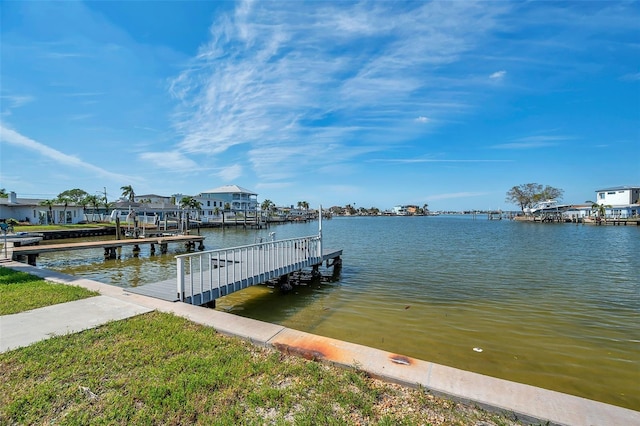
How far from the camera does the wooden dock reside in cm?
737

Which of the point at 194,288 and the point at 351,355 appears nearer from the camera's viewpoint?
the point at 351,355

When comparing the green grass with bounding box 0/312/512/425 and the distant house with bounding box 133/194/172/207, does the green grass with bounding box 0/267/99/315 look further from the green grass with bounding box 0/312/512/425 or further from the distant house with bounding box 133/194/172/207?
the distant house with bounding box 133/194/172/207

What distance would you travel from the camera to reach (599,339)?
Result: 23.9 ft

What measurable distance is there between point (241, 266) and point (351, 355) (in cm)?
653

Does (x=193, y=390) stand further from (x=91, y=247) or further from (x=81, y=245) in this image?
(x=91, y=247)

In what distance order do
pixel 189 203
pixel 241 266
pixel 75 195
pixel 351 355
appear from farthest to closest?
pixel 189 203
pixel 75 195
pixel 241 266
pixel 351 355

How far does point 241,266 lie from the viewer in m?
9.83

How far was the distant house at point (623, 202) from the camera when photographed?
63188 mm

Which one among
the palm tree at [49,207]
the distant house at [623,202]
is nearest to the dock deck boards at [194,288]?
the palm tree at [49,207]

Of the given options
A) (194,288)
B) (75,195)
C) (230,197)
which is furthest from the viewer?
(230,197)

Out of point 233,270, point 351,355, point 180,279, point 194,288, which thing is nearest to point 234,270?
point 233,270

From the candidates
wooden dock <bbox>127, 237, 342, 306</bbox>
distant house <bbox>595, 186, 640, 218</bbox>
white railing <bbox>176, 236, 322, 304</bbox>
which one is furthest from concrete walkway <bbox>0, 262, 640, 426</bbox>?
distant house <bbox>595, 186, 640, 218</bbox>

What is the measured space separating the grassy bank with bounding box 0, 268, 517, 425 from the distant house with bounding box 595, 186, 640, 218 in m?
86.1

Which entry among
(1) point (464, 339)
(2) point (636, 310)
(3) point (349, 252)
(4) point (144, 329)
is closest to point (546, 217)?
(3) point (349, 252)
